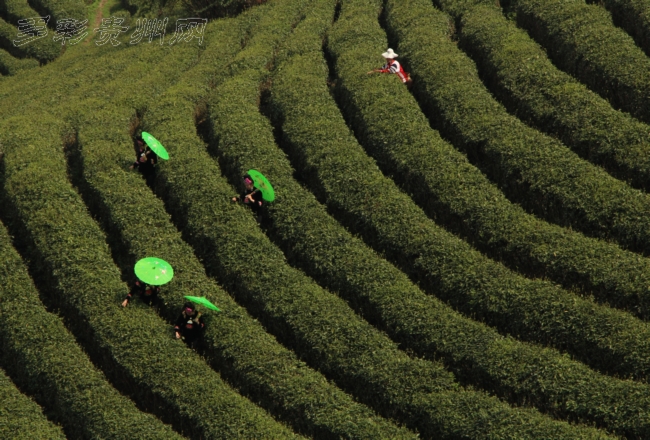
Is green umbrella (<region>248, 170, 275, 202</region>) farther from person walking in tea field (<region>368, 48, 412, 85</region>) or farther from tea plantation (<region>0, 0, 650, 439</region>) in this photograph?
person walking in tea field (<region>368, 48, 412, 85</region>)

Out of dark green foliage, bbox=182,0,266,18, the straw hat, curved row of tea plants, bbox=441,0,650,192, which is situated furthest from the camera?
dark green foliage, bbox=182,0,266,18

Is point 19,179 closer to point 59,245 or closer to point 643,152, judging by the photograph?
point 59,245

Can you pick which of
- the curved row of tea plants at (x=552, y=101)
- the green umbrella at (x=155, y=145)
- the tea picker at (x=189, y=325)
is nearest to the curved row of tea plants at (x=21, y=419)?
the tea picker at (x=189, y=325)

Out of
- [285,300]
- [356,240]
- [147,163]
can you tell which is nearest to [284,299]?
[285,300]

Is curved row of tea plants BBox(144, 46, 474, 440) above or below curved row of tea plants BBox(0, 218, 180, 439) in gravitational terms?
above

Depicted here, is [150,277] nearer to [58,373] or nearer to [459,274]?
[58,373]

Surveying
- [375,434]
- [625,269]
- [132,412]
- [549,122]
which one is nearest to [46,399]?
[132,412]

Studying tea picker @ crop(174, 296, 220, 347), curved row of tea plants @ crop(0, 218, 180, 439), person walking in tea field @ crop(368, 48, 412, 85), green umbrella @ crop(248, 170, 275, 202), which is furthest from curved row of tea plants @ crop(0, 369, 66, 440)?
person walking in tea field @ crop(368, 48, 412, 85)
